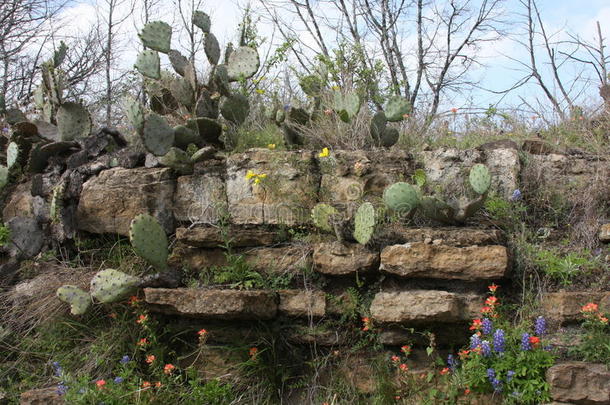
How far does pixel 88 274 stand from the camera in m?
4.47

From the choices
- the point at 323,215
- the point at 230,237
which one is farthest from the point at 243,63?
the point at 323,215

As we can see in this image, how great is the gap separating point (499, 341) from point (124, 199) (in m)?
2.88

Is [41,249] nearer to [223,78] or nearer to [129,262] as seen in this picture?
[129,262]

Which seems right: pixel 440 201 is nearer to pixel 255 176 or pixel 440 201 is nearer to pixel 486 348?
pixel 486 348

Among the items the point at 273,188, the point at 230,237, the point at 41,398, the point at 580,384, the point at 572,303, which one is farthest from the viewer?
the point at 273,188

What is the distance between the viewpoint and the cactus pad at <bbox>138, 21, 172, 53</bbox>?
4.95m

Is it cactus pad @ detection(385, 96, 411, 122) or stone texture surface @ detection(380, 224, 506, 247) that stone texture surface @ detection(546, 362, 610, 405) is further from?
cactus pad @ detection(385, 96, 411, 122)

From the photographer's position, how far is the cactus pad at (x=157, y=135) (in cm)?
436

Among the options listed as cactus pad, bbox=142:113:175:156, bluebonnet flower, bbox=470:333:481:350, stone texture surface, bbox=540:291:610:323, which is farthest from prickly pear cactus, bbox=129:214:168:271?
stone texture surface, bbox=540:291:610:323

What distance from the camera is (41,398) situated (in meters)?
3.67

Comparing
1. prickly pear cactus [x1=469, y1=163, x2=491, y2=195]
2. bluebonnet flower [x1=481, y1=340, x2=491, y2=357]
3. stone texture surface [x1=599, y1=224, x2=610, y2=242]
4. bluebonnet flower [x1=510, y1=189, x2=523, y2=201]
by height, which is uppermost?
prickly pear cactus [x1=469, y1=163, x2=491, y2=195]

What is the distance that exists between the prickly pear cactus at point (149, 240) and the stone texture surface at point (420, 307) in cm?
148

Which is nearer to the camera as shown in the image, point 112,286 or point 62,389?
point 62,389

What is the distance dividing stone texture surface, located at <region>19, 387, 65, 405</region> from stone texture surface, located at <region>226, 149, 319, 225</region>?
161 centimetres
